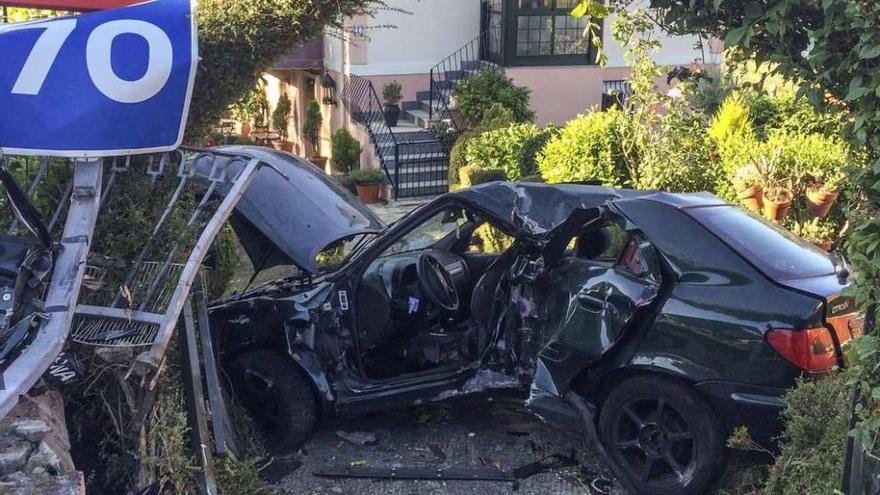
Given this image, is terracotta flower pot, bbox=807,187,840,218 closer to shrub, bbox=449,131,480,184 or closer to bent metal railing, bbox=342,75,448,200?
shrub, bbox=449,131,480,184

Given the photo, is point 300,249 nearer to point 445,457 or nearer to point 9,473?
point 445,457

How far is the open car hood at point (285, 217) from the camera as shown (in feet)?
16.6

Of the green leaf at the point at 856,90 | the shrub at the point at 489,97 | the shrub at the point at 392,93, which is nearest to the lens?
the green leaf at the point at 856,90

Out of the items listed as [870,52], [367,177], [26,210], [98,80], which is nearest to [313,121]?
[367,177]

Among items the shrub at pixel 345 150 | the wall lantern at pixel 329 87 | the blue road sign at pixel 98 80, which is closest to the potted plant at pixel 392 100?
the shrub at pixel 345 150

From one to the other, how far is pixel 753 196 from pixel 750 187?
0.10m

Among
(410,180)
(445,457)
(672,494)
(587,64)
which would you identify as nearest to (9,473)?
(445,457)

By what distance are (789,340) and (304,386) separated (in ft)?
9.28

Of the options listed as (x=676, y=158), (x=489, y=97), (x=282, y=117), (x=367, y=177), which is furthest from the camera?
(x=282, y=117)

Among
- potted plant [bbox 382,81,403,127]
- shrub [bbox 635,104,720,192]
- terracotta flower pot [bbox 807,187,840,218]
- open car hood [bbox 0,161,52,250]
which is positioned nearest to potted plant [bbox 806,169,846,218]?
terracotta flower pot [bbox 807,187,840,218]

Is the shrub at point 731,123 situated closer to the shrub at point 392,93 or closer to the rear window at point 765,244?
the rear window at point 765,244

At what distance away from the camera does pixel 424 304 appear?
529 centimetres

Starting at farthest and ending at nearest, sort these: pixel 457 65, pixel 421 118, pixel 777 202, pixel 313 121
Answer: pixel 313 121
pixel 457 65
pixel 421 118
pixel 777 202

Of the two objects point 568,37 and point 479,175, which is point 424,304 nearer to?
point 479,175
